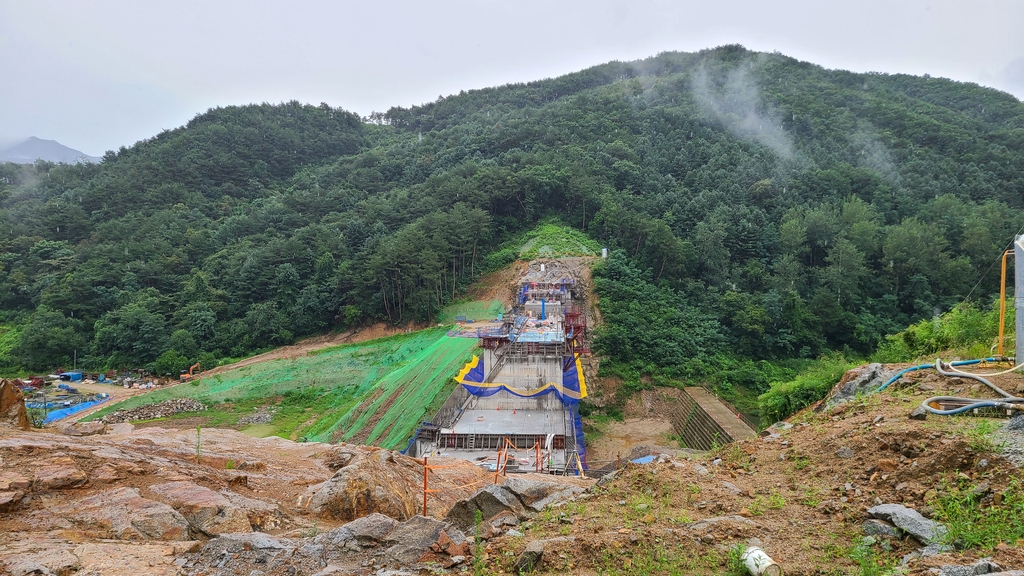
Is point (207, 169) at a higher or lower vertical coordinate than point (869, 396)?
higher

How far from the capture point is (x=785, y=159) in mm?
47250

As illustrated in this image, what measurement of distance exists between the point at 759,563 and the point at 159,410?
2396 cm

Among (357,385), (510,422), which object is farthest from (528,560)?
(357,385)

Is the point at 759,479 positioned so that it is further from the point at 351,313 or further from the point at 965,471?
the point at 351,313

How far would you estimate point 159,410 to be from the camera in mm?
19922

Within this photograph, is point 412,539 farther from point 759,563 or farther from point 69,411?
point 69,411

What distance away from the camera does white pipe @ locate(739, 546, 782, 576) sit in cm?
259

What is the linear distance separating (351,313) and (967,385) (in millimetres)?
27606

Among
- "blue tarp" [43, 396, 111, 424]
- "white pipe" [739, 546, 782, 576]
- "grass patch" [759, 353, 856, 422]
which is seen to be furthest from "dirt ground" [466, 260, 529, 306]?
"white pipe" [739, 546, 782, 576]

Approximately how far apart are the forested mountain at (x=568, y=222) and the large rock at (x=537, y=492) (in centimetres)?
1912

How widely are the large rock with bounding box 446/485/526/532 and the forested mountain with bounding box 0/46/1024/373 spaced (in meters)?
19.6

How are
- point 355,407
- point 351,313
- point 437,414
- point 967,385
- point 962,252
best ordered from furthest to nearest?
point 962,252 < point 351,313 < point 355,407 < point 437,414 < point 967,385

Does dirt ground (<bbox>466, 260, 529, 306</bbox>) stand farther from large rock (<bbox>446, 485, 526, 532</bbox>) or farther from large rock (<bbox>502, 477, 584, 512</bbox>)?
large rock (<bbox>446, 485, 526, 532</bbox>)

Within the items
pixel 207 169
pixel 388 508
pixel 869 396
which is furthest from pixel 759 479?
pixel 207 169
